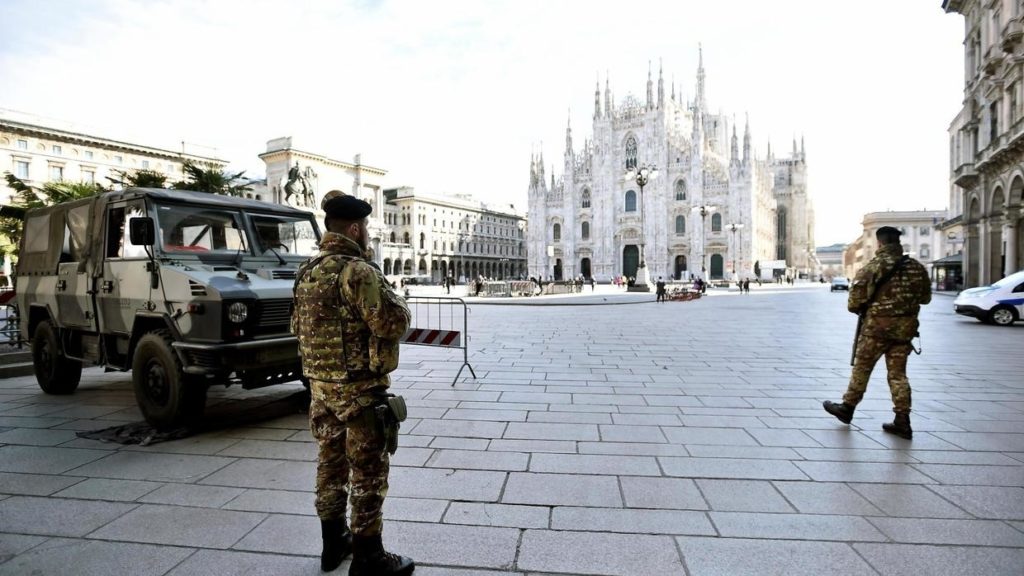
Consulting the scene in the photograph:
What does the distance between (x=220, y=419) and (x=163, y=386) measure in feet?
2.40

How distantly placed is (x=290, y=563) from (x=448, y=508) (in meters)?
0.95

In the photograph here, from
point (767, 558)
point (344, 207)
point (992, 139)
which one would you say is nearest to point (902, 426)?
point (767, 558)

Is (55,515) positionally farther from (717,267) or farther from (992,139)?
(717,267)

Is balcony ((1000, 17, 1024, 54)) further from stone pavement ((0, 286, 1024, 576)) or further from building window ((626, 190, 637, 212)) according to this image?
building window ((626, 190, 637, 212))

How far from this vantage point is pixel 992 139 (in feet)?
79.3

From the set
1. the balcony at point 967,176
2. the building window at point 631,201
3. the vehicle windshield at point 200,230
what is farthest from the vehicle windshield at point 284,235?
the building window at point 631,201

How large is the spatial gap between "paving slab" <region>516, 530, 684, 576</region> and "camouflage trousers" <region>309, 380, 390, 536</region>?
0.81 meters

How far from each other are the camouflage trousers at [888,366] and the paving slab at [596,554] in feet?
10.2

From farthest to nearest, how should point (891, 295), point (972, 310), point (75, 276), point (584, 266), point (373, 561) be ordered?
point (584, 266)
point (972, 310)
point (75, 276)
point (891, 295)
point (373, 561)

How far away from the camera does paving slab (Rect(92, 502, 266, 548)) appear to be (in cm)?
296

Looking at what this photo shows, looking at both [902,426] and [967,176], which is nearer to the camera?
[902,426]

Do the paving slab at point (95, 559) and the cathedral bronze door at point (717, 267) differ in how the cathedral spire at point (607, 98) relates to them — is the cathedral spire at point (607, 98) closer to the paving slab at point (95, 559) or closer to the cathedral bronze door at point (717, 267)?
the cathedral bronze door at point (717, 267)

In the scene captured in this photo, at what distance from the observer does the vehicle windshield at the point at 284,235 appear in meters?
5.88

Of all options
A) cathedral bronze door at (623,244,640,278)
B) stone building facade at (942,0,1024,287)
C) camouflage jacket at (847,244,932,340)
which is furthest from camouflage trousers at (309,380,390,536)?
cathedral bronze door at (623,244,640,278)
